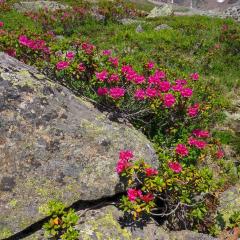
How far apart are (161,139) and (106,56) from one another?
90.9 inches

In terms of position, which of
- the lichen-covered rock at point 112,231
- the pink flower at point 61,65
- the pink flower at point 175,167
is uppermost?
the pink flower at point 61,65

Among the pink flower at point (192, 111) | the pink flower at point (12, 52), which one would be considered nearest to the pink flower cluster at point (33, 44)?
the pink flower at point (12, 52)

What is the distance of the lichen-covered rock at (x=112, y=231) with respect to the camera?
606 cm

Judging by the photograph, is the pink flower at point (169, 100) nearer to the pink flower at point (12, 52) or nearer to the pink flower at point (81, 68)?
the pink flower at point (81, 68)

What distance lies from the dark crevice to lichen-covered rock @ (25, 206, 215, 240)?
0.08 m

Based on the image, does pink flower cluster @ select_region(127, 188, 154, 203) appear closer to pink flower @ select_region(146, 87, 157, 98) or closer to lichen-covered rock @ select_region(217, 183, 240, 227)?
lichen-covered rock @ select_region(217, 183, 240, 227)

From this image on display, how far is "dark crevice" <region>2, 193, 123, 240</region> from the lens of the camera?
6.02 metres

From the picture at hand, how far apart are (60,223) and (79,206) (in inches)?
31.3

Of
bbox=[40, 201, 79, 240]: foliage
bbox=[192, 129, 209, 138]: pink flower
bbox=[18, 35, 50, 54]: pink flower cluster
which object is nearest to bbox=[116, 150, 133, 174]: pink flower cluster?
bbox=[40, 201, 79, 240]: foliage

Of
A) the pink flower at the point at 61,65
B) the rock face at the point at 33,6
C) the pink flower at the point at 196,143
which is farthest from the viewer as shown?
the rock face at the point at 33,6

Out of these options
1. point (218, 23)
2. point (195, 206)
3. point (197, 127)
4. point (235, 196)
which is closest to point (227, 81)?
point (197, 127)

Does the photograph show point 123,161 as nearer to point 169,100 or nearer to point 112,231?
point 112,231

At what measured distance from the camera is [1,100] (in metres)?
6.51

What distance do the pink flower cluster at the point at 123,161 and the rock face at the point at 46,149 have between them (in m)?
0.24
